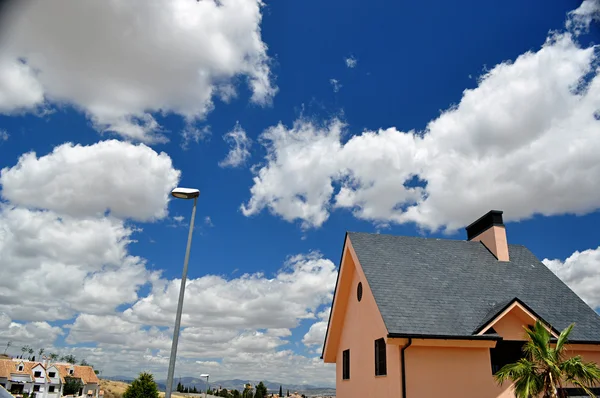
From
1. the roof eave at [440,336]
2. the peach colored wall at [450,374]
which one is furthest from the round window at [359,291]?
the roof eave at [440,336]

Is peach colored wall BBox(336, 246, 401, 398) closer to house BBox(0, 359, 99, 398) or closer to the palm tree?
the palm tree

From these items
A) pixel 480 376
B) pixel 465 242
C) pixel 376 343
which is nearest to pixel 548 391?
pixel 480 376

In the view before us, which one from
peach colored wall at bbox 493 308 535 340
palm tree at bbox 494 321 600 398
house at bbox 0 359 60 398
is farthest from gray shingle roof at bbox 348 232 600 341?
house at bbox 0 359 60 398

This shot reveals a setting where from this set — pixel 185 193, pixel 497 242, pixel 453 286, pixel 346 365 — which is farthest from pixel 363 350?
pixel 185 193

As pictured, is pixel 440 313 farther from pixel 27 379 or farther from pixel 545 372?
pixel 27 379

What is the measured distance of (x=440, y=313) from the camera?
49.2 feet

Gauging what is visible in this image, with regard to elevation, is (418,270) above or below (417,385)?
above

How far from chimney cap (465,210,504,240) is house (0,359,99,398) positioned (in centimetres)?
10715

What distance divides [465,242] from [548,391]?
10245mm

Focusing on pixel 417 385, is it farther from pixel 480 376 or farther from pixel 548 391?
pixel 548 391

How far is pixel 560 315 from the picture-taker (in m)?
16.7

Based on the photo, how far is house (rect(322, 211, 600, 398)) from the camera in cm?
1383

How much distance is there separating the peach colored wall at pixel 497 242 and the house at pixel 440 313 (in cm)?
5

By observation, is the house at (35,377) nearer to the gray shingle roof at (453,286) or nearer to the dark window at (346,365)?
the dark window at (346,365)
